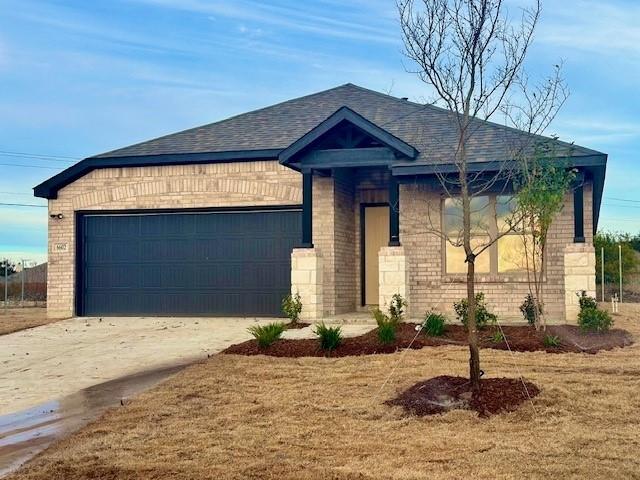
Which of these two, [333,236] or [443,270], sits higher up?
[333,236]

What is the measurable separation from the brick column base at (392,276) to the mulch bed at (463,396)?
6.36 meters

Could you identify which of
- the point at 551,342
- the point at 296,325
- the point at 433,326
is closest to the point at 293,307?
the point at 296,325

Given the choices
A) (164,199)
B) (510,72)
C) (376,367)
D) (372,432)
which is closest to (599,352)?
(376,367)

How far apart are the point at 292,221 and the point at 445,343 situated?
6.10 m

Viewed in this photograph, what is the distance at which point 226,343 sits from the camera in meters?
13.6

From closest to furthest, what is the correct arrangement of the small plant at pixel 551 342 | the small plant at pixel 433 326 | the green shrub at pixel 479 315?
the small plant at pixel 551 342
the small plant at pixel 433 326
the green shrub at pixel 479 315

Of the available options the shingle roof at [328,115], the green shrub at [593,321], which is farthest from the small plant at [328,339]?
the shingle roof at [328,115]

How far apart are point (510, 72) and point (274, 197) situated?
29.3 ft

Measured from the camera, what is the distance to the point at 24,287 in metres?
30.6

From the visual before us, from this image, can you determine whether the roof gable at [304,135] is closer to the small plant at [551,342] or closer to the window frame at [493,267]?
the window frame at [493,267]

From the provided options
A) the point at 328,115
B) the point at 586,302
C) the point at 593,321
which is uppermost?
the point at 328,115

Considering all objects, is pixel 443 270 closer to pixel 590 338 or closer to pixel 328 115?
pixel 590 338

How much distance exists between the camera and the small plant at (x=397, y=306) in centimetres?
1475

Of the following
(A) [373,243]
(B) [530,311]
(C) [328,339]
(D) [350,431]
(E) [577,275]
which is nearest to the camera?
(D) [350,431]
